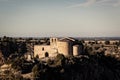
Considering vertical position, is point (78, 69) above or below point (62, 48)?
below

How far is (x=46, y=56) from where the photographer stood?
61125 mm

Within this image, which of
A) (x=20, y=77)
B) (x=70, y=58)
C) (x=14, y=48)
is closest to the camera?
(x=20, y=77)

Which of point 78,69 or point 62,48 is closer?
point 78,69

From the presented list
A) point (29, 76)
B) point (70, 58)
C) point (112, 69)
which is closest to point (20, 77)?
point (29, 76)

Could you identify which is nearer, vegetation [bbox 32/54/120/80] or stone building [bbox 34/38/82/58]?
vegetation [bbox 32/54/120/80]

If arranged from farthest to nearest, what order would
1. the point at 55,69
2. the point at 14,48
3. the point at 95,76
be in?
the point at 14,48
the point at 95,76
the point at 55,69

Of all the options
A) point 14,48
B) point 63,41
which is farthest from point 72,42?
point 14,48

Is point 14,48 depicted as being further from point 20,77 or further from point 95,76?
point 20,77

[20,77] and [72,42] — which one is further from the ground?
[72,42]

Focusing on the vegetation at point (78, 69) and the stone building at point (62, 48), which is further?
the stone building at point (62, 48)

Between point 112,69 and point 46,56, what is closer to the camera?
point 46,56

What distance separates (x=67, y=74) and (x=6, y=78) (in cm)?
1192

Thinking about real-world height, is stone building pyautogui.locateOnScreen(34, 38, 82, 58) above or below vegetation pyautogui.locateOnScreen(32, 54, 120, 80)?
above

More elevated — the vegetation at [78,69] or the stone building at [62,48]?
the stone building at [62,48]
